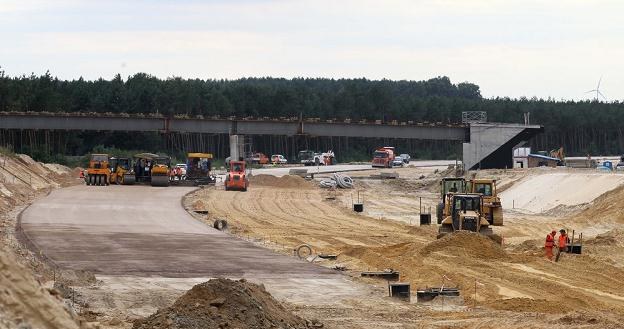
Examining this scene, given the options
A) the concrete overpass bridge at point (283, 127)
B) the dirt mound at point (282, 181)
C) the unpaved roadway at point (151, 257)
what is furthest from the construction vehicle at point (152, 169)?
the unpaved roadway at point (151, 257)

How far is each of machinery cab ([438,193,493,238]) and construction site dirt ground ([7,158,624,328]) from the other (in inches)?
43.8

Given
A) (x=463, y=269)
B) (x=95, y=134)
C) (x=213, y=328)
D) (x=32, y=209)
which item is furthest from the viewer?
(x=95, y=134)

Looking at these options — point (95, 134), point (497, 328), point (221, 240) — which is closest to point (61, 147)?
point (95, 134)

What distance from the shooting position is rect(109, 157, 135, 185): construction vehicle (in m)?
83.7

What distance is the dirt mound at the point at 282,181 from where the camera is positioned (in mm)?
91312

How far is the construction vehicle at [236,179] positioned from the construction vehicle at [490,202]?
114 ft

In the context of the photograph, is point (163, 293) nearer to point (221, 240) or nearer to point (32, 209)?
point (221, 240)

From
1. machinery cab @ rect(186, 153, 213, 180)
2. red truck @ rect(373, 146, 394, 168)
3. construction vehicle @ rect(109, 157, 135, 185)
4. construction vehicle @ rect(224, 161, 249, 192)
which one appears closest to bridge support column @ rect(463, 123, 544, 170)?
machinery cab @ rect(186, 153, 213, 180)

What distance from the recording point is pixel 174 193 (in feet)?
243

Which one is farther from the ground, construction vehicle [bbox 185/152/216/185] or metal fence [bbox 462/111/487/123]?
metal fence [bbox 462/111/487/123]

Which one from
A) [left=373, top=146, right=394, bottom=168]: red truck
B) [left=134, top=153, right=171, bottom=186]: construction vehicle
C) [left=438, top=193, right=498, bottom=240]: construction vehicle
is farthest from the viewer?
[left=373, top=146, right=394, bottom=168]: red truck

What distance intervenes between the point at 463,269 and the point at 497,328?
11.6 meters

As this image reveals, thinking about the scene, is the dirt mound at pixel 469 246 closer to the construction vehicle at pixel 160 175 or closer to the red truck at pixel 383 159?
the construction vehicle at pixel 160 175

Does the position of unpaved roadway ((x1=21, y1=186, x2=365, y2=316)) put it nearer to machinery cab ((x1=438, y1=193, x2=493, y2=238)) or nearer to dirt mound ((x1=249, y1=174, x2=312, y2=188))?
machinery cab ((x1=438, y1=193, x2=493, y2=238))
